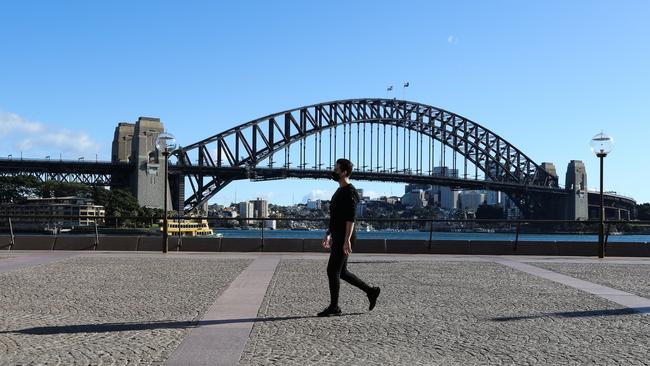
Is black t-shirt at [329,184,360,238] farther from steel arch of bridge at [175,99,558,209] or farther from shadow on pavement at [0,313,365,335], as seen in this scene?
steel arch of bridge at [175,99,558,209]

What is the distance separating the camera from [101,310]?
7355 mm

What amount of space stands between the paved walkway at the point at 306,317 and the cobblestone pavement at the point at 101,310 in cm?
2

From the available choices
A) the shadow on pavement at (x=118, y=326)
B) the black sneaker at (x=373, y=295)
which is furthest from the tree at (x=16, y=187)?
the black sneaker at (x=373, y=295)

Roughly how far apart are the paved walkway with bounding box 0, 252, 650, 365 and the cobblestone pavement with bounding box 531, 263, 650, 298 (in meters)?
0.08

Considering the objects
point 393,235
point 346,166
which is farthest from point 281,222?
point 393,235

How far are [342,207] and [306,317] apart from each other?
4.06ft

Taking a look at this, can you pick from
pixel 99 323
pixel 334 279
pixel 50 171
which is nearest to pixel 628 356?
pixel 334 279

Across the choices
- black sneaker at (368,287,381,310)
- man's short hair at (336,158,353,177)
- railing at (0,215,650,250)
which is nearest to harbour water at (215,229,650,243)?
railing at (0,215,650,250)

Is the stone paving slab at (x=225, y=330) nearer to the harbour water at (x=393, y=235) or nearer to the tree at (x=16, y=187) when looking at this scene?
the harbour water at (x=393, y=235)

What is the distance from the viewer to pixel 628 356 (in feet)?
17.8

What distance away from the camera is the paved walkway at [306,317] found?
5355 millimetres

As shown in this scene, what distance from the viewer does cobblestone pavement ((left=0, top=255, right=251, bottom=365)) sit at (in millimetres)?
5312

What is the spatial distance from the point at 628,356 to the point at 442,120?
11302 cm

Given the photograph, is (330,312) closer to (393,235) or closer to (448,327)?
(448,327)
